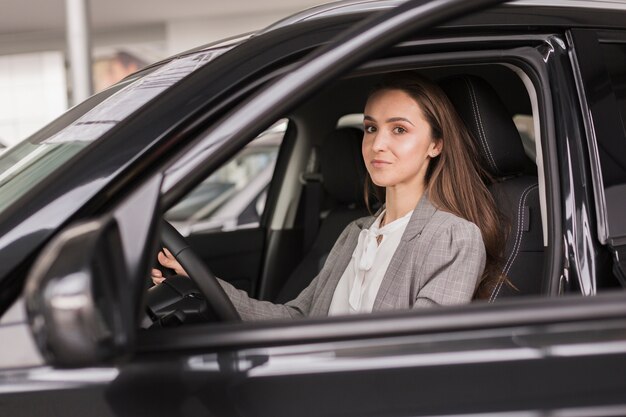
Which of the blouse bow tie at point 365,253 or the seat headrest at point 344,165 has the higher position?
the seat headrest at point 344,165

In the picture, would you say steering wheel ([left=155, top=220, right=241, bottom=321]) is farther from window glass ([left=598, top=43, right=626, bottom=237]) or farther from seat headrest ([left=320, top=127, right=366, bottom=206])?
seat headrest ([left=320, top=127, right=366, bottom=206])

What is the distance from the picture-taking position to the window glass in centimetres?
174

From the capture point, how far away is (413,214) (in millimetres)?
2197

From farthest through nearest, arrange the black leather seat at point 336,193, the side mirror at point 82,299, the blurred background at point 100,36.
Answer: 1. the blurred background at point 100,36
2. the black leather seat at point 336,193
3. the side mirror at point 82,299

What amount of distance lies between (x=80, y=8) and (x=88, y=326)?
29.7 feet

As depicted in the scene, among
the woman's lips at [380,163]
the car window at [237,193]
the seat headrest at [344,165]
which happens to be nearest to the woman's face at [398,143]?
the woman's lips at [380,163]

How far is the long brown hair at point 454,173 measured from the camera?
219 centimetres

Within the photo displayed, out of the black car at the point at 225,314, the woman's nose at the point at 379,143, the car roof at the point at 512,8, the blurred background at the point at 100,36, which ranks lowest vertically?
the black car at the point at 225,314

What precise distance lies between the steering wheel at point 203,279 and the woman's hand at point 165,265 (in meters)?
0.22

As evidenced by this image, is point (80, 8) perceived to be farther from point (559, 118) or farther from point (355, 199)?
point (559, 118)

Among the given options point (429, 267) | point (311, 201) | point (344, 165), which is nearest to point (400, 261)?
point (429, 267)

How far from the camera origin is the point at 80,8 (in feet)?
31.3

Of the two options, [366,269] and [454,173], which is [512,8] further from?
[366,269]

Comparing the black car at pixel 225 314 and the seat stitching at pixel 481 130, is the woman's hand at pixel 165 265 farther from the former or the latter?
the seat stitching at pixel 481 130
